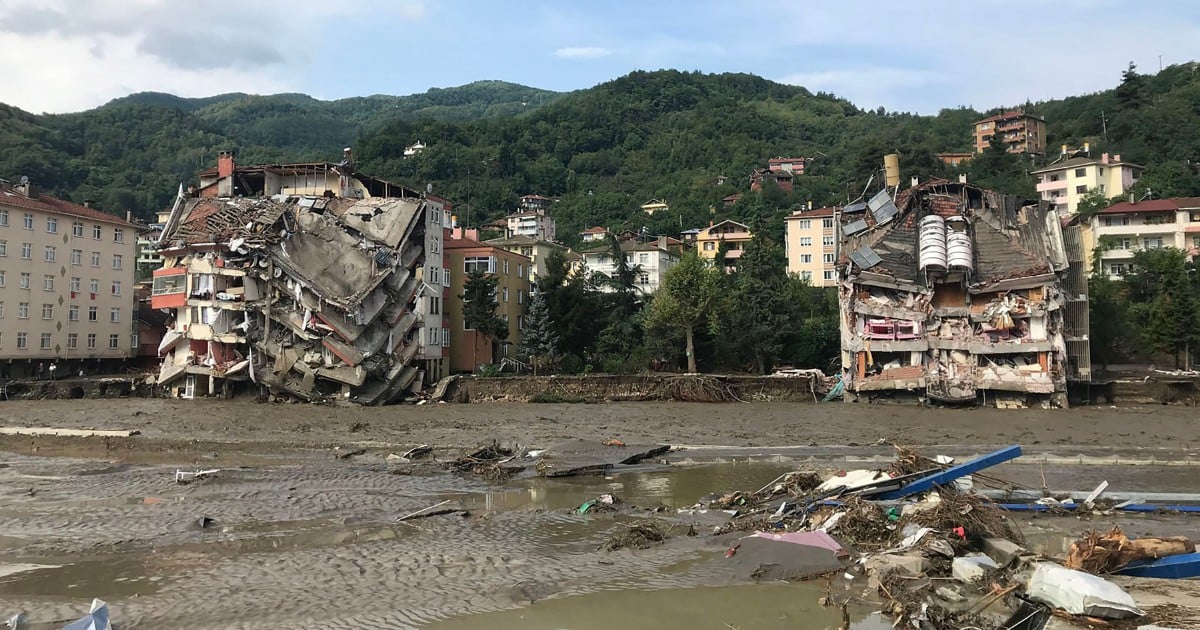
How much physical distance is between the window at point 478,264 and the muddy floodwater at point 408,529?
98.2ft

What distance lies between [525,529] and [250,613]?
551cm

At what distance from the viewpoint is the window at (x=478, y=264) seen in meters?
60.2

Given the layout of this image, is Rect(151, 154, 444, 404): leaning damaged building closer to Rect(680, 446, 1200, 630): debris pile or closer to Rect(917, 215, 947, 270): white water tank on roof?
Rect(917, 215, 947, 270): white water tank on roof

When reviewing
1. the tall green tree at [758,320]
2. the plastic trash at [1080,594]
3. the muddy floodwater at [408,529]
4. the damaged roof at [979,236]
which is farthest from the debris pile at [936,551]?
the tall green tree at [758,320]

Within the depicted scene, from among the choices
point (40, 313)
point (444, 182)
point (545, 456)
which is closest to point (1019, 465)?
point (545, 456)

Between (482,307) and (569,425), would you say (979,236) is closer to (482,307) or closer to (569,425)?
(569,425)

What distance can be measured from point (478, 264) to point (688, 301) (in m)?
17.4

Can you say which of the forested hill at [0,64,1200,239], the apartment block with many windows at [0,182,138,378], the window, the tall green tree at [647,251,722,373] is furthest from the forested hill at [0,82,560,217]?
the tall green tree at [647,251,722,373]

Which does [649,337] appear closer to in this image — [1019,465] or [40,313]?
[1019,465]

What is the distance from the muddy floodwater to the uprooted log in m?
1.79

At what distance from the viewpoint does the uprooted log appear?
9859 mm

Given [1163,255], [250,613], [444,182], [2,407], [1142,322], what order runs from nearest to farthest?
[250,613] < [2,407] < [1142,322] < [1163,255] < [444,182]

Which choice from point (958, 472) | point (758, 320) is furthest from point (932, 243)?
point (958, 472)

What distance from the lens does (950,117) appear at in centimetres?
15550
